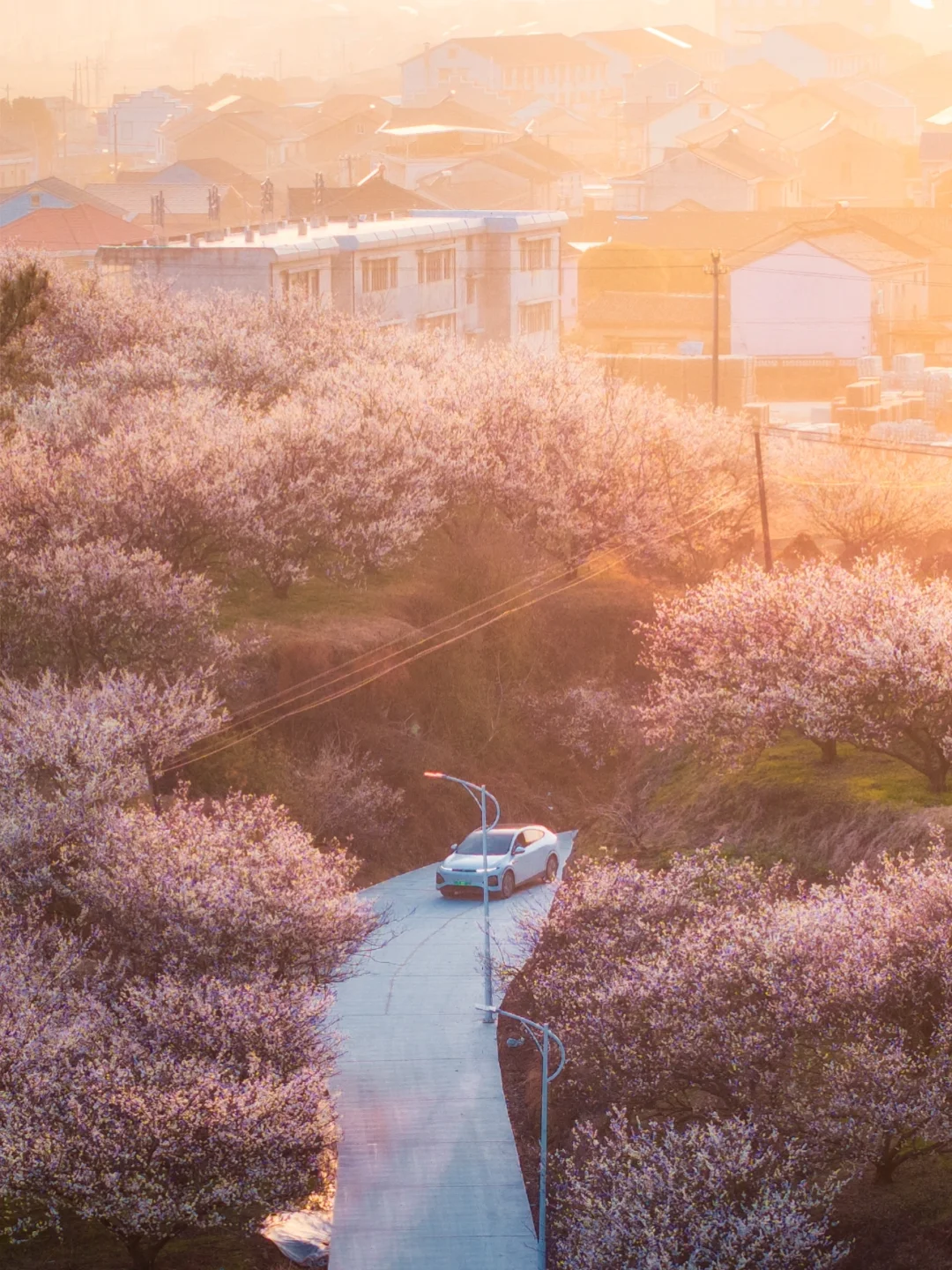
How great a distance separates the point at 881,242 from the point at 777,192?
28.6 meters

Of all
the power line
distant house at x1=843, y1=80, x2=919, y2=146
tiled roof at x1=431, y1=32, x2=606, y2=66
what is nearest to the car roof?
the power line

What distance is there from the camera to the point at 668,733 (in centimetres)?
3675

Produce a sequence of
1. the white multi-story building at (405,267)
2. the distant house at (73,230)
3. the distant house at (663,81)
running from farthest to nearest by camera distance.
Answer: the distant house at (663,81), the distant house at (73,230), the white multi-story building at (405,267)

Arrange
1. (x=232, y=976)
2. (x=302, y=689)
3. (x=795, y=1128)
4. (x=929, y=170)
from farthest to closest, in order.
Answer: (x=929, y=170) < (x=302, y=689) < (x=232, y=976) < (x=795, y=1128)

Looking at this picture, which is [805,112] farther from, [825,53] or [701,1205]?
[701,1205]

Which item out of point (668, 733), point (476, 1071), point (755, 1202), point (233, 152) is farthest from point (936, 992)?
point (233, 152)

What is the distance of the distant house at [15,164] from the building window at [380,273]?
3063 inches

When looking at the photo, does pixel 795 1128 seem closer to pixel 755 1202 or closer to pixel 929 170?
pixel 755 1202

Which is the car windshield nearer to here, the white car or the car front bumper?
the white car

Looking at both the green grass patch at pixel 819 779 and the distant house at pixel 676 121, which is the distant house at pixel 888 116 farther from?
the green grass patch at pixel 819 779

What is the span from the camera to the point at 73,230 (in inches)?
3770

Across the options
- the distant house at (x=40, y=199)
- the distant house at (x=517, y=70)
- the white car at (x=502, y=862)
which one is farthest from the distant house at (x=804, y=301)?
the distant house at (x=517, y=70)

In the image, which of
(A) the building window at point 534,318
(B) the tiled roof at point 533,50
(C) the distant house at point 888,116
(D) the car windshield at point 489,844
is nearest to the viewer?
(D) the car windshield at point 489,844

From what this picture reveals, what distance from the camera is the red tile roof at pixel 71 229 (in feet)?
308
